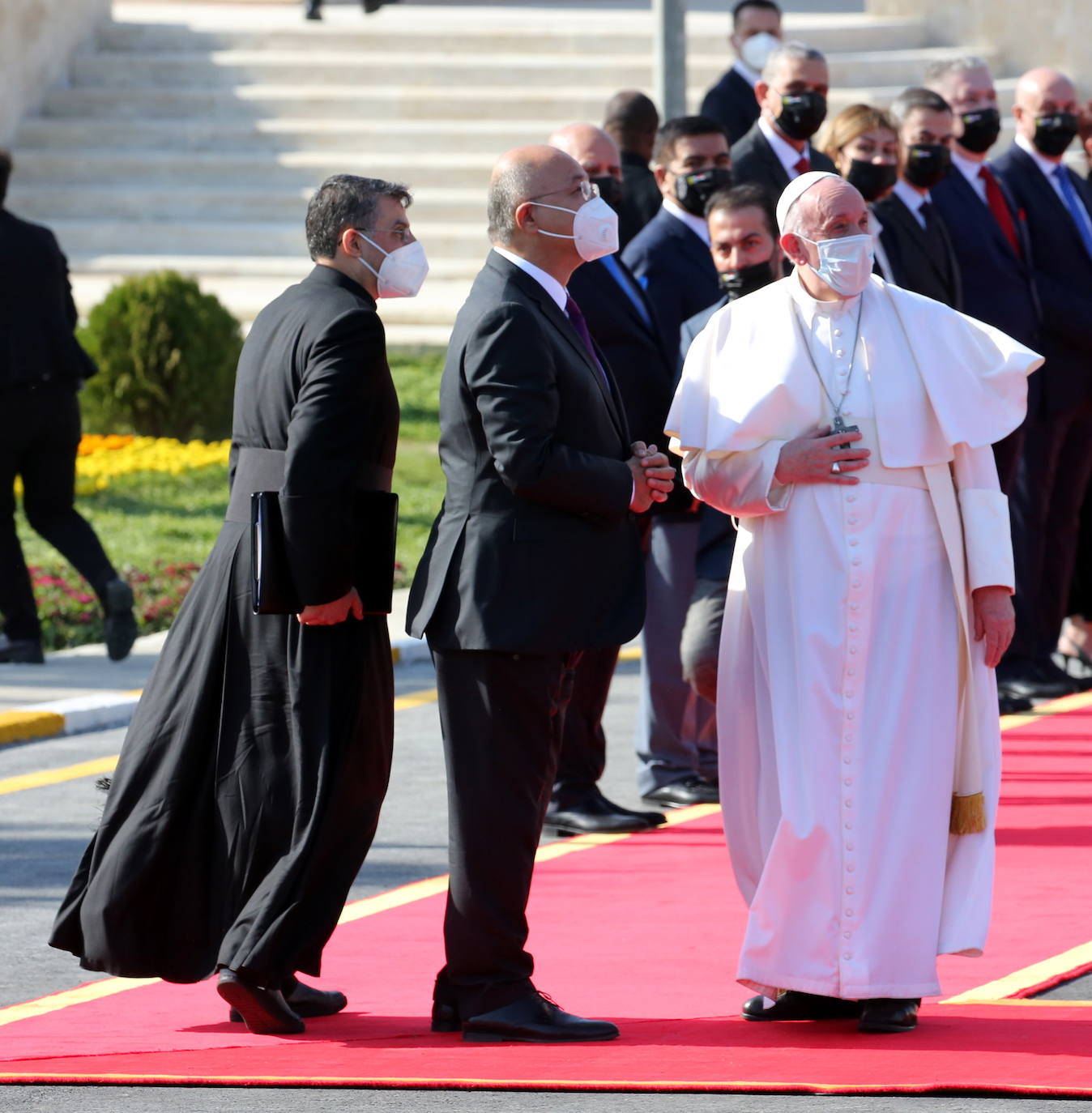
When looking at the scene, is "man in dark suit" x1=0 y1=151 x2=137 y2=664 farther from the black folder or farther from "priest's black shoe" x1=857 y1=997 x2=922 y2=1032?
"priest's black shoe" x1=857 y1=997 x2=922 y2=1032

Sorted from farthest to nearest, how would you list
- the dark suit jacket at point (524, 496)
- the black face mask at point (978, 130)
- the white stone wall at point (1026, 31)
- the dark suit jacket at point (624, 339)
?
the white stone wall at point (1026, 31) < the black face mask at point (978, 130) < the dark suit jacket at point (624, 339) < the dark suit jacket at point (524, 496)

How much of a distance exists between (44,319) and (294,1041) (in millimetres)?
6725

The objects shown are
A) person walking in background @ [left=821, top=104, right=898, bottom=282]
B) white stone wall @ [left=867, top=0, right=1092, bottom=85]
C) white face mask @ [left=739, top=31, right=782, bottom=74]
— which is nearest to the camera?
person walking in background @ [left=821, top=104, right=898, bottom=282]

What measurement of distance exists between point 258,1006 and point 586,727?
277 cm

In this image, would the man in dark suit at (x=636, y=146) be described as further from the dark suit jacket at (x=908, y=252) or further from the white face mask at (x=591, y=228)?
the white face mask at (x=591, y=228)

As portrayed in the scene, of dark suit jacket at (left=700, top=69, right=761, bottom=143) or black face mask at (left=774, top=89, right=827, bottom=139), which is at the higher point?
dark suit jacket at (left=700, top=69, right=761, bottom=143)

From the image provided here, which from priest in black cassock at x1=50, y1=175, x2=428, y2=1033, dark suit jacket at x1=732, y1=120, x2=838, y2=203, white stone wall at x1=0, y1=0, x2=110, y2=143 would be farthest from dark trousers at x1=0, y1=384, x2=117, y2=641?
white stone wall at x1=0, y1=0, x2=110, y2=143

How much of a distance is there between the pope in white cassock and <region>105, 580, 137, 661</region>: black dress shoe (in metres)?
6.27

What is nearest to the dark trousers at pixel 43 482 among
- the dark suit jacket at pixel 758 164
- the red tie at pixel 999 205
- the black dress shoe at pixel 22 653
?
the black dress shoe at pixel 22 653

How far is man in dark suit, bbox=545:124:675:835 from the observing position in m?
8.76

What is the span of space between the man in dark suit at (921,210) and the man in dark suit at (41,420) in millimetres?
3955

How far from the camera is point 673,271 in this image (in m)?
9.41

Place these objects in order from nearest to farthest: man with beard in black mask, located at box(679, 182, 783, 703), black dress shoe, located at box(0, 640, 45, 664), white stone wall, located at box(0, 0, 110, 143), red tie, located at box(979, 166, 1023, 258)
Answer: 1. man with beard in black mask, located at box(679, 182, 783, 703)
2. red tie, located at box(979, 166, 1023, 258)
3. black dress shoe, located at box(0, 640, 45, 664)
4. white stone wall, located at box(0, 0, 110, 143)

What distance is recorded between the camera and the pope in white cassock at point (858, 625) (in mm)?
6094
